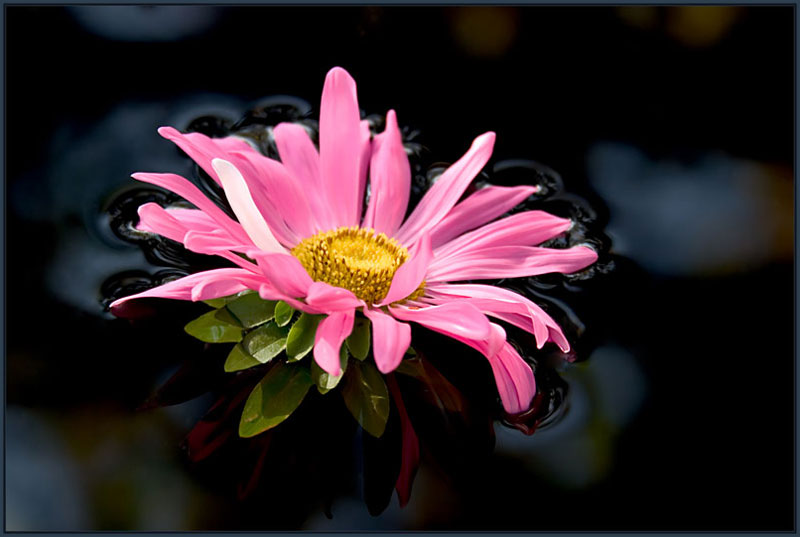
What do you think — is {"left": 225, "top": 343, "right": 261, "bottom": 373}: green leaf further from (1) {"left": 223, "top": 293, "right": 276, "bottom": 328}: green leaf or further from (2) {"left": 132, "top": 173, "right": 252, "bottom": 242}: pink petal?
(2) {"left": 132, "top": 173, "right": 252, "bottom": 242}: pink petal

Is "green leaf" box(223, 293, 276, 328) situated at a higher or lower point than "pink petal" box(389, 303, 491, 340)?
lower

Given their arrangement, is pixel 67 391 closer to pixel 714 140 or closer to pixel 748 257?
pixel 748 257

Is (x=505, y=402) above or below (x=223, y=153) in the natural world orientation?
below

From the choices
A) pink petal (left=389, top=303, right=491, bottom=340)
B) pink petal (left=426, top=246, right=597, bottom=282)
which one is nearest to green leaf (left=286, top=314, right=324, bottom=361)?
pink petal (left=389, top=303, right=491, bottom=340)

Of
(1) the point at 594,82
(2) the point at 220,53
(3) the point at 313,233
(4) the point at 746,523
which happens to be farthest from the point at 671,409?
(2) the point at 220,53

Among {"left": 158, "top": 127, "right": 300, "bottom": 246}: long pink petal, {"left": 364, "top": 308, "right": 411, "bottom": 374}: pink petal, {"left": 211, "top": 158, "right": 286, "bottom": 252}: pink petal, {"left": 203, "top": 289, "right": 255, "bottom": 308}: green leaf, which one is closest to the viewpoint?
{"left": 364, "top": 308, "right": 411, "bottom": 374}: pink petal
